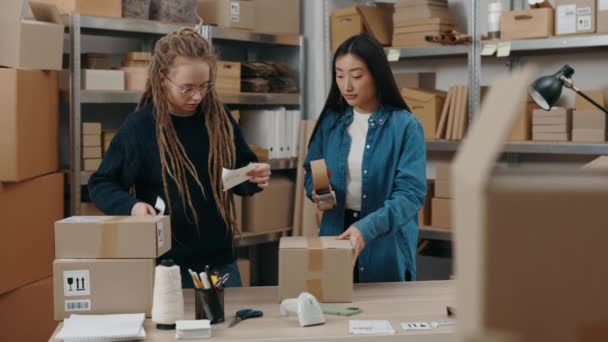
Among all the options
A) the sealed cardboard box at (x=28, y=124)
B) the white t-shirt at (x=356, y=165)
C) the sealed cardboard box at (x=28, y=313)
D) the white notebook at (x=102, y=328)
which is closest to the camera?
the white notebook at (x=102, y=328)

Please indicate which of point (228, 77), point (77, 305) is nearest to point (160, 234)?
point (77, 305)

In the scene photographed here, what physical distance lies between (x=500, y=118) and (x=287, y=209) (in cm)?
453

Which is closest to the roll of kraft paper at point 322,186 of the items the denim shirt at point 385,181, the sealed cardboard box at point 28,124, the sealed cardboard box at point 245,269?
the denim shirt at point 385,181

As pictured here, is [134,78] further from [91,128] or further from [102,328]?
[102,328]

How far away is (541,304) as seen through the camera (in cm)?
49

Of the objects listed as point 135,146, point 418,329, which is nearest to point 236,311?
point 418,329

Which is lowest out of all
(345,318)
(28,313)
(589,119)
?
(28,313)

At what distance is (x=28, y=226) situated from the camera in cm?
382

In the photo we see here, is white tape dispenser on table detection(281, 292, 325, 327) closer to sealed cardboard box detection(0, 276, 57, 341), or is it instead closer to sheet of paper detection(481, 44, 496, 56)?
sealed cardboard box detection(0, 276, 57, 341)

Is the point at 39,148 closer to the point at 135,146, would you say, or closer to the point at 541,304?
the point at 135,146

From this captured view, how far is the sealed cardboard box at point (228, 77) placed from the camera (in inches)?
183

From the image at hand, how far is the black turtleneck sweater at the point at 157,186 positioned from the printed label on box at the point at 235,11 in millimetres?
2283

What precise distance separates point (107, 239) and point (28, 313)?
2017 mm

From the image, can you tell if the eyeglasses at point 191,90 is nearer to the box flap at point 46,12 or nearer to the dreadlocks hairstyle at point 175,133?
the dreadlocks hairstyle at point 175,133
